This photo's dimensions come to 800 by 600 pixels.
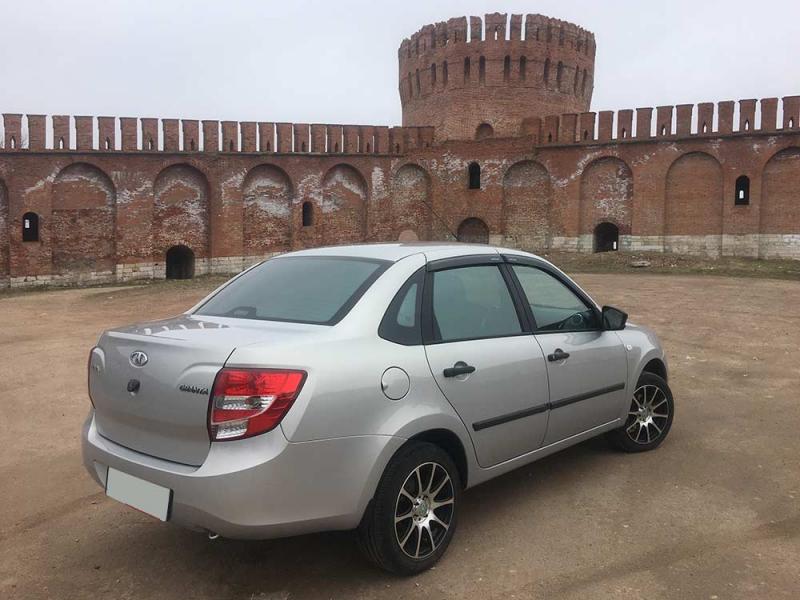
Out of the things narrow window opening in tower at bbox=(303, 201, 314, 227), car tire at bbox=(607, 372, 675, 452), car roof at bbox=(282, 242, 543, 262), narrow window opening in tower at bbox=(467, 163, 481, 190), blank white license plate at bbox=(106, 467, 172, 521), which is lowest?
car tire at bbox=(607, 372, 675, 452)

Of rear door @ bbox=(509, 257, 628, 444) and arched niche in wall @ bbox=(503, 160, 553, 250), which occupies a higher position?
arched niche in wall @ bbox=(503, 160, 553, 250)

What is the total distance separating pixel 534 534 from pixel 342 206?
2592 centimetres

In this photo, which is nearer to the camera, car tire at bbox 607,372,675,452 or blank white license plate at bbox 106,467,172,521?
blank white license plate at bbox 106,467,172,521

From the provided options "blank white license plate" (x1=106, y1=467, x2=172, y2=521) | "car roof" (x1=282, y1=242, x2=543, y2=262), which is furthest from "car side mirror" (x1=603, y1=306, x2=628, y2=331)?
"blank white license plate" (x1=106, y1=467, x2=172, y2=521)

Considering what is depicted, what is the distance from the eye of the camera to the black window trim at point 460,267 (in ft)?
10.7

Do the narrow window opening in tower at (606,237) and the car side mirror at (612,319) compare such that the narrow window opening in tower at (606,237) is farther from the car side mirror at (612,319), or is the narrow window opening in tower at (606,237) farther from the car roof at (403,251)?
the car roof at (403,251)

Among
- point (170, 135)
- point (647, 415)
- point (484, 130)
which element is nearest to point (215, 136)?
point (170, 135)

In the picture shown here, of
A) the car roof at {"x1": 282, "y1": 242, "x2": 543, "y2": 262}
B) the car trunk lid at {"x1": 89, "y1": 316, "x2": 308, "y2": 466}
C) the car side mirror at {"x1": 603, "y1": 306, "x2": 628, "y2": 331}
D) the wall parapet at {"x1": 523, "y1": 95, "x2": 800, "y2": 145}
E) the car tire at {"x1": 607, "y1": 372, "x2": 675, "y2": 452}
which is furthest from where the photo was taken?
the wall parapet at {"x1": 523, "y1": 95, "x2": 800, "y2": 145}

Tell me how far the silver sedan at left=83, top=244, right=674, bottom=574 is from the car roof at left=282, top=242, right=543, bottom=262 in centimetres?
2

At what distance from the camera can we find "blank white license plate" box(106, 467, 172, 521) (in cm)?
275

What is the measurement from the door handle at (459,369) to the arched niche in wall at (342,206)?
25396mm

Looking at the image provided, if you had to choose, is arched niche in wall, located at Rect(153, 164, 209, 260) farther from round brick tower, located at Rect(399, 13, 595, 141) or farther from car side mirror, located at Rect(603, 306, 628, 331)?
car side mirror, located at Rect(603, 306, 628, 331)

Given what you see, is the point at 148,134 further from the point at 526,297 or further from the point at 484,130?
the point at 526,297

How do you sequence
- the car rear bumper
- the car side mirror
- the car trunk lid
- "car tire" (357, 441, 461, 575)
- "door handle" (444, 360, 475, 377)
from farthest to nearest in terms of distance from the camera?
the car side mirror < "door handle" (444, 360, 475, 377) < "car tire" (357, 441, 461, 575) < the car trunk lid < the car rear bumper
